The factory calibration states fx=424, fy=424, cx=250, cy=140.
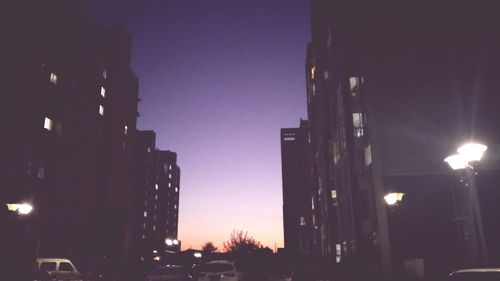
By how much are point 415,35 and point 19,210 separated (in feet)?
91.7

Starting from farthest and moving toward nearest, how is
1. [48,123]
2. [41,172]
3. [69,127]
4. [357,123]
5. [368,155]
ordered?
[69,127] < [48,123] < [41,172] < [357,123] < [368,155]

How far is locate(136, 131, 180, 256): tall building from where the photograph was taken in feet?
374

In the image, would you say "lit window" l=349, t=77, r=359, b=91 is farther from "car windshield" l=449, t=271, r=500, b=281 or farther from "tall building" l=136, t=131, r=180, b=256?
"tall building" l=136, t=131, r=180, b=256

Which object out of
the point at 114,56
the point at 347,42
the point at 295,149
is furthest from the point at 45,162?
the point at 295,149

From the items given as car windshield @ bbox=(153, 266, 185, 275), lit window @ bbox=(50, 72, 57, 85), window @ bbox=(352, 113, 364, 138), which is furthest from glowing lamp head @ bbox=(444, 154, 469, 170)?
lit window @ bbox=(50, 72, 57, 85)

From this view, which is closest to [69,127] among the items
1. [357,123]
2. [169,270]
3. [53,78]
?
[53,78]

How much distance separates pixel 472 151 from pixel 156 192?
427ft

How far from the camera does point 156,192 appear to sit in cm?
13562

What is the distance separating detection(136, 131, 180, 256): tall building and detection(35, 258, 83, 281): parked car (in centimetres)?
8028

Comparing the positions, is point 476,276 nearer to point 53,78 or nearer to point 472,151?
point 472,151

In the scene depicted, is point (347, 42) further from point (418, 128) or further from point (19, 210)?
point (19, 210)

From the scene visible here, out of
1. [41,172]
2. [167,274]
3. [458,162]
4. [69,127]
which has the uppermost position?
[69,127]

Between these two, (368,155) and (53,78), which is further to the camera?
(53,78)

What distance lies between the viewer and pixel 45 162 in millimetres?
42219
